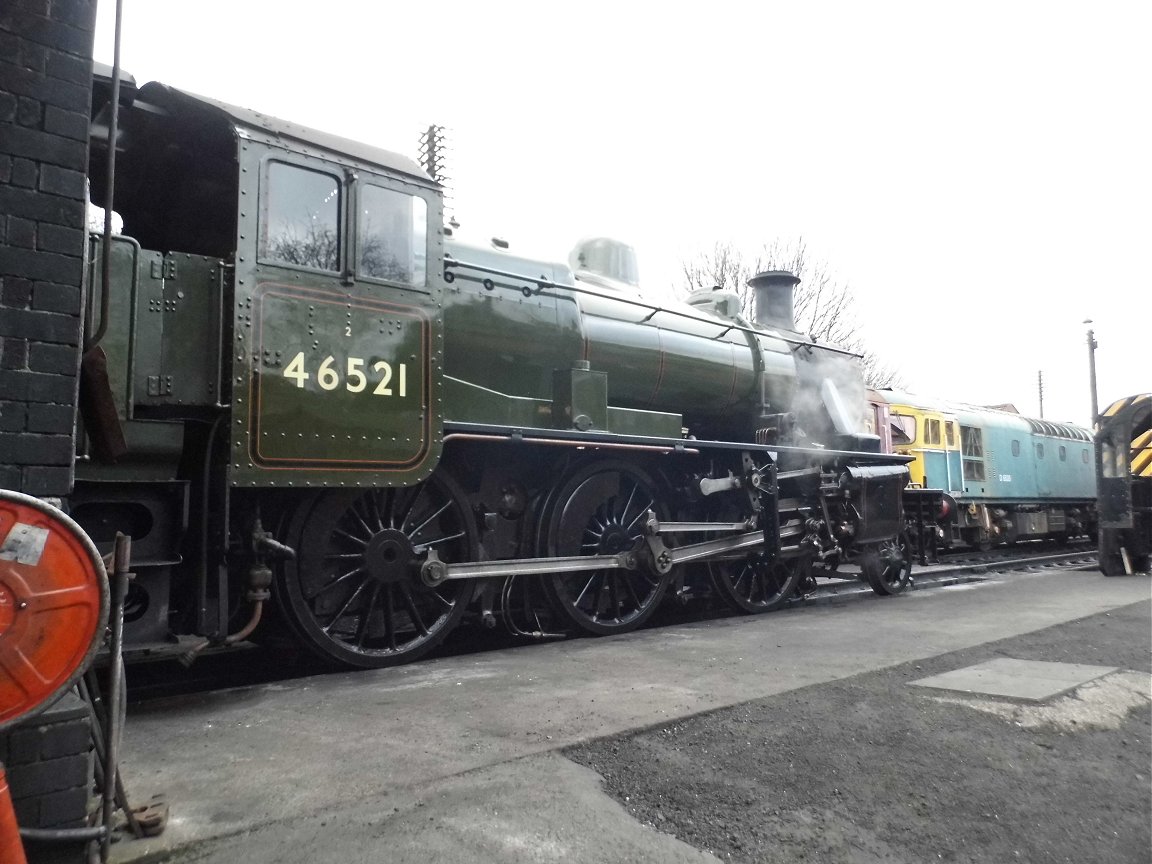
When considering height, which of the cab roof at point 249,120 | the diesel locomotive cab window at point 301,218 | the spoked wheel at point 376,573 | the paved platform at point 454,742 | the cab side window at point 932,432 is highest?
the cab roof at point 249,120

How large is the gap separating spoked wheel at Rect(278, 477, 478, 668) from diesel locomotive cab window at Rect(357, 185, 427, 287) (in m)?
1.39

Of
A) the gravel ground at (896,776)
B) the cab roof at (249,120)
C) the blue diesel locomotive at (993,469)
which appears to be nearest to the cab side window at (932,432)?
the blue diesel locomotive at (993,469)

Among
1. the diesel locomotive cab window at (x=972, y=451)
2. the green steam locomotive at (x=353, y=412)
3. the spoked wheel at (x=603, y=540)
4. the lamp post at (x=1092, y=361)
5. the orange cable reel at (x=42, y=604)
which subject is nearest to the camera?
the orange cable reel at (x=42, y=604)

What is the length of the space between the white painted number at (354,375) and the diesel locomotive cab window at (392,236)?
57cm

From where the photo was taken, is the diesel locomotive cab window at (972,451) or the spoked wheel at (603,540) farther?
the diesel locomotive cab window at (972,451)

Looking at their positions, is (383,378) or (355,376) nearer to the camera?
(355,376)

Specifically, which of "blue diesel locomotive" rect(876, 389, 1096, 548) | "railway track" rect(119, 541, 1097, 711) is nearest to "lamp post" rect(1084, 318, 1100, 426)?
"blue diesel locomotive" rect(876, 389, 1096, 548)

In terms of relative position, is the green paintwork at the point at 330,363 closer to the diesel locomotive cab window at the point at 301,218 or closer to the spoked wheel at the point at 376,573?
the diesel locomotive cab window at the point at 301,218

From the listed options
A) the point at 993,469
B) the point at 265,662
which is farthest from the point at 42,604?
the point at 993,469

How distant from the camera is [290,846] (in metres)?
2.36

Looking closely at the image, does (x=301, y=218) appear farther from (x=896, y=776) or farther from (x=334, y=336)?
(x=896, y=776)

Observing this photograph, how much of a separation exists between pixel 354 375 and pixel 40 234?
2.30 metres

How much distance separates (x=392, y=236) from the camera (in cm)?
498

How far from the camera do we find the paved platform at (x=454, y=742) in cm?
243
